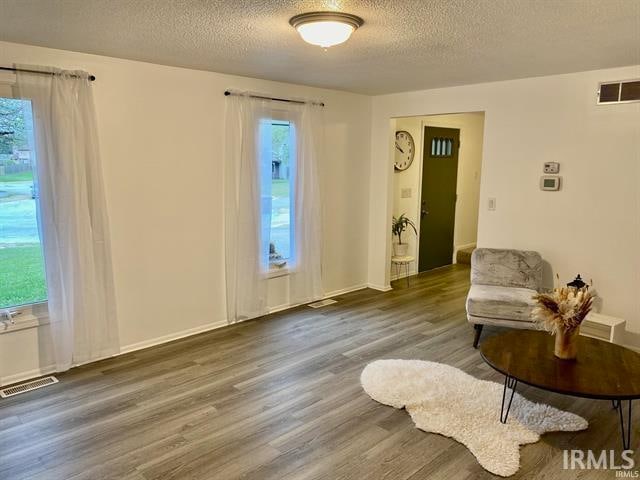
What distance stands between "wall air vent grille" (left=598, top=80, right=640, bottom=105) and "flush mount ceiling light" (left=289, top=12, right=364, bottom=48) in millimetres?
2434

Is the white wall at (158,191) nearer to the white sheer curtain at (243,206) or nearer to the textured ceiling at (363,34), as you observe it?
the white sheer curtain at (243,206)

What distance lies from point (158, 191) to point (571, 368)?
3316 mm

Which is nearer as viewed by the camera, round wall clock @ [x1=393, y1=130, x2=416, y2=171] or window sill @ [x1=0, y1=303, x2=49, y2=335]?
window sill @ [x1=0, y1=303, x2=49, y2=335]

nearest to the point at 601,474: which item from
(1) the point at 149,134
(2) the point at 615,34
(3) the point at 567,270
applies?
(3) the point at 567,270

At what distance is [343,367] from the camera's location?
3627 millimetres

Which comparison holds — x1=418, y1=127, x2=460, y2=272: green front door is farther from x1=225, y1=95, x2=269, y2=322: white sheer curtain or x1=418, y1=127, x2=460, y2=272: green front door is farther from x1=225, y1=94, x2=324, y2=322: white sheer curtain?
x1=225, y1=95, x2=269, y2=322: white sheer curtain

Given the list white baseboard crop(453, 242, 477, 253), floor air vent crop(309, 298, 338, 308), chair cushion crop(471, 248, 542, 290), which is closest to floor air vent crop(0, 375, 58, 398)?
floor air vent crop(309, 298, 338, 308)

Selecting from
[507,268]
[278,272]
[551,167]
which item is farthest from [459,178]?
[278,272]

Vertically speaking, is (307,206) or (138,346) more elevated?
(307,206)

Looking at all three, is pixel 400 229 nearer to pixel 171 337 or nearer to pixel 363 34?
pixel 171 337

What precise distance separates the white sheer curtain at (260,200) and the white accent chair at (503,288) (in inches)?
69.5

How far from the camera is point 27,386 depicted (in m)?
3.27

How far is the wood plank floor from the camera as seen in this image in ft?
7.95

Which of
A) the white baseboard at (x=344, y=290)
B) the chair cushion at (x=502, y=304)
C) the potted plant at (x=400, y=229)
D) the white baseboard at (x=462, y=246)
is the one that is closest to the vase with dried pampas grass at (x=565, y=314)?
the chair cushion at (x=502, y=304)
